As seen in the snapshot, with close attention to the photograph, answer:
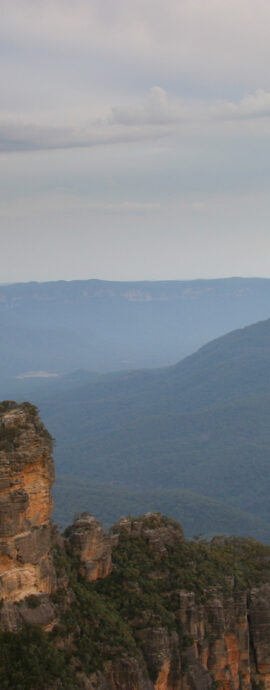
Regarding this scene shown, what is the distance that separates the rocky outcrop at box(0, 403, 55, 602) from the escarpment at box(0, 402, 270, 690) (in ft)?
0.14

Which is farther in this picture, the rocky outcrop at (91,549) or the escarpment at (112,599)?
the rocky outcrop at (91,549)

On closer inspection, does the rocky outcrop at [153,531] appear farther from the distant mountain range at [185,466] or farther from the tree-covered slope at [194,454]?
the tree-covered slope at [194,454]

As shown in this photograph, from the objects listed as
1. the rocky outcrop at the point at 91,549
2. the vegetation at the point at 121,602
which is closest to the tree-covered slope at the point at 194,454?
the vegetation at the point at 121,602

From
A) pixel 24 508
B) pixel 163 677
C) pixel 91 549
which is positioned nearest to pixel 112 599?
pixel 91 549

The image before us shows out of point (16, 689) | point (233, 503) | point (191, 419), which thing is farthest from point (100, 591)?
point (191, 419)

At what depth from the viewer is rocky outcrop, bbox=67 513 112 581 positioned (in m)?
34.1

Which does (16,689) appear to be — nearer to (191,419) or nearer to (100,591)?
(100,591)

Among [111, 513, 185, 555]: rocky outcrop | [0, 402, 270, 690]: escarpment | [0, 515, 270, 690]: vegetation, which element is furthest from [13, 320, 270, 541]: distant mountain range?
[0, 402, 270, 690]: escarpment

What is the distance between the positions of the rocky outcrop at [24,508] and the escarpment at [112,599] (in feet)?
0.14

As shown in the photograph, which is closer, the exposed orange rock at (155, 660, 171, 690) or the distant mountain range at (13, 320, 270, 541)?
the exposed orange rock at (155, 660, 171, 690)

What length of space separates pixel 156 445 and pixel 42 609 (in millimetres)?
150395

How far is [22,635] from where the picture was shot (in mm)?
26859

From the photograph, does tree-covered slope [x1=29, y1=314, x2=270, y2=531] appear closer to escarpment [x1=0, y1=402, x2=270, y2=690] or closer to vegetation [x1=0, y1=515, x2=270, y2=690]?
vegetation [x1=0, y1=515, x2=270, y2=690]

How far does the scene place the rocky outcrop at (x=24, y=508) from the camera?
91.2 ft
